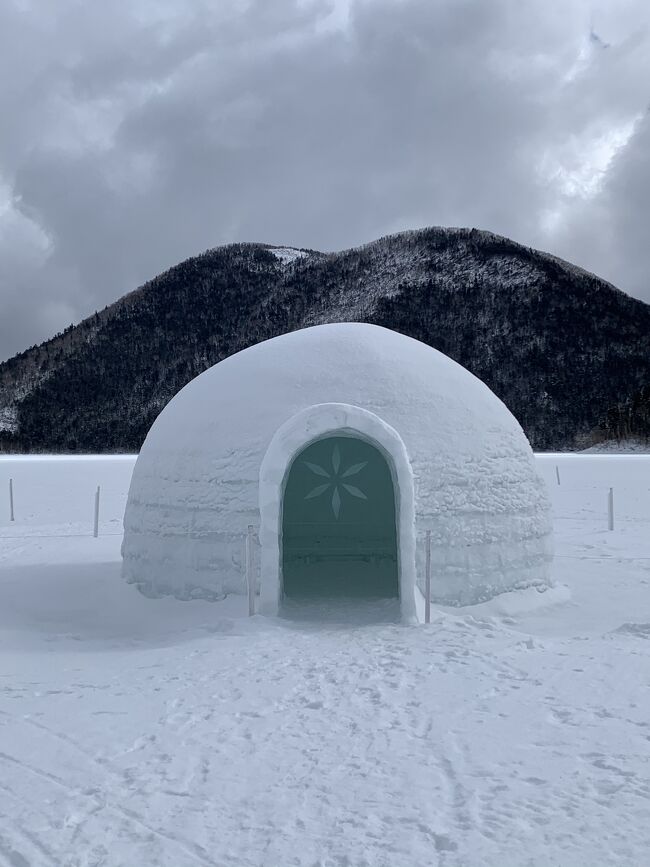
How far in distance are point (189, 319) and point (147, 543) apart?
103 metres

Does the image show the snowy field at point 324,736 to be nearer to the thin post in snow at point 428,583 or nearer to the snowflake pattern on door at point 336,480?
the thin post in snow at point 428,583

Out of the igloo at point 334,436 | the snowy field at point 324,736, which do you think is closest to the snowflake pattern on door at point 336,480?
the igloo at point 334,436

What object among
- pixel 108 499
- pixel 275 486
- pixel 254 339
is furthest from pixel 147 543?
pixel 254 339

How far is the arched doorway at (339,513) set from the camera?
1045 cm

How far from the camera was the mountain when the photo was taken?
78.4 meters

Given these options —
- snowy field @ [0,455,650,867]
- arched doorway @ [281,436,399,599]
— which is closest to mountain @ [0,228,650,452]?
arched doorway @ [281,436,399,599]

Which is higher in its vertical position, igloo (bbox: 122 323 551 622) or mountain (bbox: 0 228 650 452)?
mountain (bbox: 0 228 650 452)

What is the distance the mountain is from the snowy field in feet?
207

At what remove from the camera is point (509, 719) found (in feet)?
15.4

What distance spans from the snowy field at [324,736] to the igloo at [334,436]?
430mm

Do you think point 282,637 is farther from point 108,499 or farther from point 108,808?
point 108,499

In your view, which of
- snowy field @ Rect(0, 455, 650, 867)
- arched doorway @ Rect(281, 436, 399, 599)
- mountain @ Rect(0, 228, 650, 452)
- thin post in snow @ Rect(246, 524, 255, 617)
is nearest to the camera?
snowy field @ Rect(0, 455, 650, 867)

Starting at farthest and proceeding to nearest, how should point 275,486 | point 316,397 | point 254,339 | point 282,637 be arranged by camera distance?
point 254,339, point 316,397, point 275,486, point 282,637

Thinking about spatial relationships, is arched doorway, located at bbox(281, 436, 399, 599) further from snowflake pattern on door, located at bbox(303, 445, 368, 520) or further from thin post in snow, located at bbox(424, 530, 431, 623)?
thin post in snow, located at bbox(424, 530, 431, 623)
